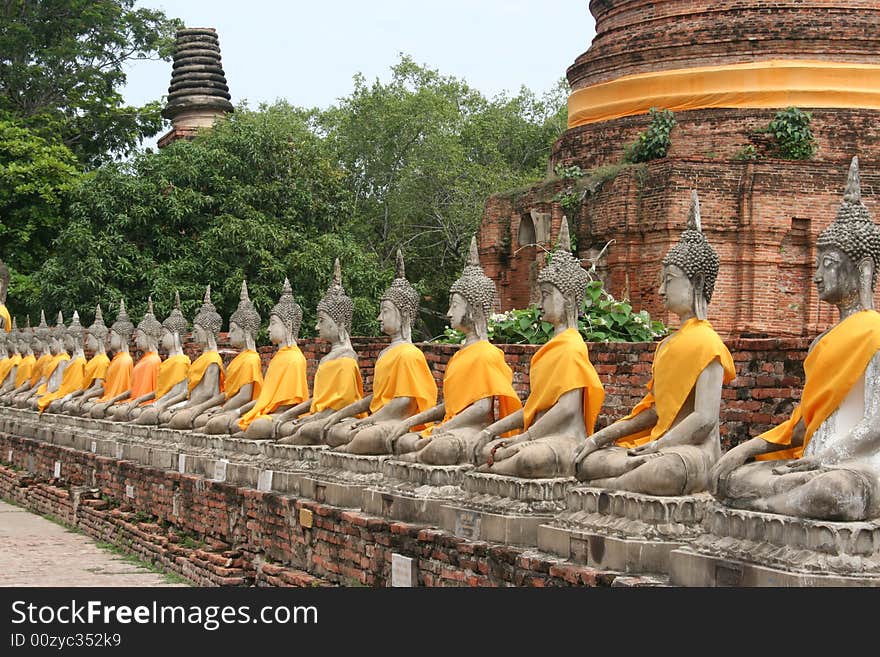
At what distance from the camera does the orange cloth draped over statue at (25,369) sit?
2050 centimetres

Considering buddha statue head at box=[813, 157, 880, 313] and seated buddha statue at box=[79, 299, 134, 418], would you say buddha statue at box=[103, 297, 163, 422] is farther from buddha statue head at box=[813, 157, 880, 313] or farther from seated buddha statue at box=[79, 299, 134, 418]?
buddha statue head at box=[813, 157, 880, 313]

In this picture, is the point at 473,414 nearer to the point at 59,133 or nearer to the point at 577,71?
the point at 577,71

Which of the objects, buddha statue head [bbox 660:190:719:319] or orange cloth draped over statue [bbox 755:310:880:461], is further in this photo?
buddha statue head [bbox 660:190:719:319]

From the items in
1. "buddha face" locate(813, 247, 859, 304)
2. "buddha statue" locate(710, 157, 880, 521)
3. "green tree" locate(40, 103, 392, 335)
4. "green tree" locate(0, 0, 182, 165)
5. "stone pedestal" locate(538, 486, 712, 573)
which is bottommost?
"stone pedestal" locate(538, 486, 712, 573)

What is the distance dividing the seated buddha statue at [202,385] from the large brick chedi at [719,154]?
226 inches

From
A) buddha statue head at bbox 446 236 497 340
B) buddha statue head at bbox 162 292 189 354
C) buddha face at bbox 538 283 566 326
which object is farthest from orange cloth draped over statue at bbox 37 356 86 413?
buddha face at bbox 538 283 566 326

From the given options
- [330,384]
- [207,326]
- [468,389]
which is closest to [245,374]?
[207,326]

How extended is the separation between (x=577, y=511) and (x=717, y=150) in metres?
11.7

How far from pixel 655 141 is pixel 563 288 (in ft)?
34.5

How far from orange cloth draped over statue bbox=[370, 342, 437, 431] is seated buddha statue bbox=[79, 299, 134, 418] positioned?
24.1 ft

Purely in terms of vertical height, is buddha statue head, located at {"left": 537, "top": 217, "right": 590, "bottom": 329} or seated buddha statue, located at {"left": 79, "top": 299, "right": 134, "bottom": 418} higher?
buddha statue head, located at {"left": 537, "top": 217, "right": 590, "bottom": 329}

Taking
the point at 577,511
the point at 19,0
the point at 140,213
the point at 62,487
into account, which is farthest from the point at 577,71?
the point at 19,0

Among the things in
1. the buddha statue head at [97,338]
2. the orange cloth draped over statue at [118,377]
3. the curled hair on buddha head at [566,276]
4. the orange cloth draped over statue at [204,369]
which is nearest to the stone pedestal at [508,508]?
the curled hair on buddha head at [566,276]

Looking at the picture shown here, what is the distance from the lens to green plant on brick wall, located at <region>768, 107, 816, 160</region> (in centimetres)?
1664
